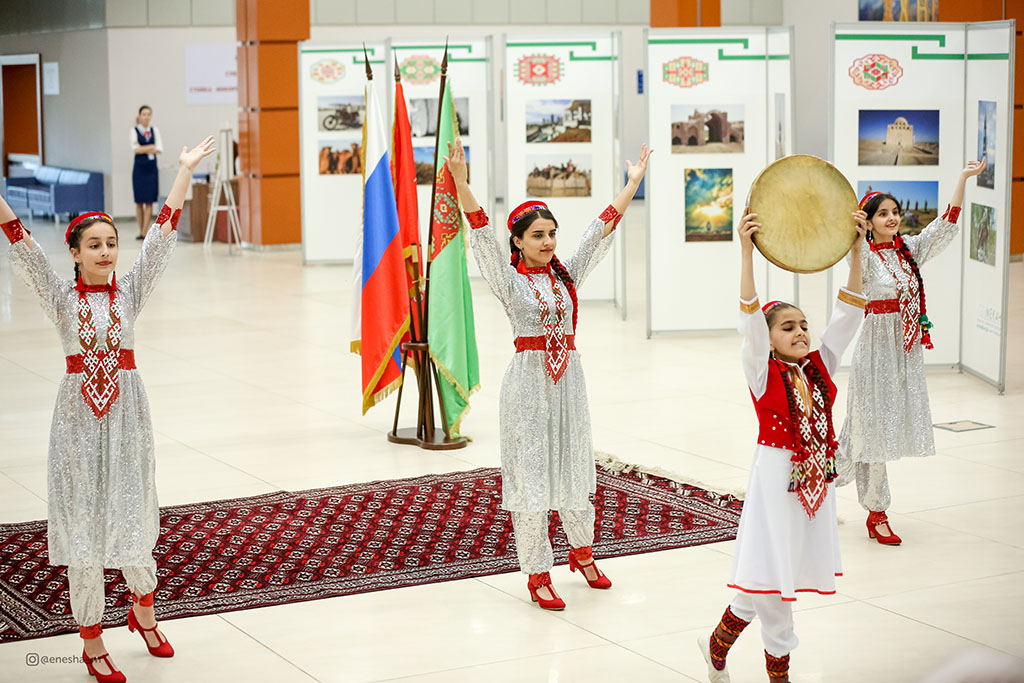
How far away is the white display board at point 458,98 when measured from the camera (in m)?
15.4

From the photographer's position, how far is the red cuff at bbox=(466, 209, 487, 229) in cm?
525

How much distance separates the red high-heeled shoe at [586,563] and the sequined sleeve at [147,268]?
6.90ft

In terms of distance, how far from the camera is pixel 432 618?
5.37m

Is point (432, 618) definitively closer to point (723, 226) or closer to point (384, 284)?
Answer: point (384, 284)

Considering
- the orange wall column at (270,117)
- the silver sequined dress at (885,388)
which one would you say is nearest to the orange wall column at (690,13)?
the orange wall column at (270,117)

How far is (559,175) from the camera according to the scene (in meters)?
13.8

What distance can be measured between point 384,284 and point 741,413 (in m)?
2.65

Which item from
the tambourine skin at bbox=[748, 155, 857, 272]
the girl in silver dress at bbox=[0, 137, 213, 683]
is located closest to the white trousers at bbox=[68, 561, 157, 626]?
the girl in silver dress at bbox=[0, 137, 213, 683]

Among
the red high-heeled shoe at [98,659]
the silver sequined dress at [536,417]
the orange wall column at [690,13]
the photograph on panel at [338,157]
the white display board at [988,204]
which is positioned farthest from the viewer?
the photograph on panel at [338,157]

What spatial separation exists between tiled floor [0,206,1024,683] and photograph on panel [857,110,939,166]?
1734 mm

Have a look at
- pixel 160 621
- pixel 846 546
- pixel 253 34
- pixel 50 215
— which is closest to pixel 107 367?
pixel 160 621

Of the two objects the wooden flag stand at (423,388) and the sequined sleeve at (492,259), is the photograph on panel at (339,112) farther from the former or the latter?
the sequined sleeve at (492,259)

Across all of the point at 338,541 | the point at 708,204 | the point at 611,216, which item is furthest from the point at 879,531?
the point at 708,204

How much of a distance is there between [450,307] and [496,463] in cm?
102
